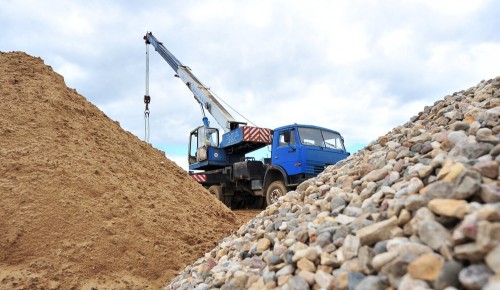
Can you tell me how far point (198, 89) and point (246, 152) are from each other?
302 centimetres

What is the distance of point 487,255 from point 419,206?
1.75 feet

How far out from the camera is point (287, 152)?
9.09m

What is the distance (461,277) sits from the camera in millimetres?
1452

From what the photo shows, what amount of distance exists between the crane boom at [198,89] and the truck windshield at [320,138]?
356 cm

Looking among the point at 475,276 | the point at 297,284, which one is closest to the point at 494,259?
the point at 475,276

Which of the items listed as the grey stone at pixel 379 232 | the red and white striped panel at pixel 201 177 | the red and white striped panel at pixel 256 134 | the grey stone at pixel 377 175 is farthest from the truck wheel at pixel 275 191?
the grey stone at pixel 379 232

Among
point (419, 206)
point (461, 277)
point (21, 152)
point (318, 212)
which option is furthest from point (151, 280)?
point (461, 277)

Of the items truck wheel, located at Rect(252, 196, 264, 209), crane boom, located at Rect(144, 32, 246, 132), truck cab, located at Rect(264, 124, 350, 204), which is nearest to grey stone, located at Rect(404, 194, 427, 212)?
truck cab, located at Rect(264, 124, 350, 204)

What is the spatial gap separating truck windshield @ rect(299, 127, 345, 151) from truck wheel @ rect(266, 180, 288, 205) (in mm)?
1273

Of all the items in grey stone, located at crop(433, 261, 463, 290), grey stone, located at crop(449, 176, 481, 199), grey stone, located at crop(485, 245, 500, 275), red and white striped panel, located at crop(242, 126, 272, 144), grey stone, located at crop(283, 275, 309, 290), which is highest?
red and white striped panel, located at crop(242, 126, 272, 144)

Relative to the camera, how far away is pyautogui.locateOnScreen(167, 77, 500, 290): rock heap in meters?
1.56

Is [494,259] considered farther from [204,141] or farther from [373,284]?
[204,141]

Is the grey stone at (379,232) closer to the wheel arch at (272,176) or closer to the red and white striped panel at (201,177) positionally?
the wheel arch at (272,176)

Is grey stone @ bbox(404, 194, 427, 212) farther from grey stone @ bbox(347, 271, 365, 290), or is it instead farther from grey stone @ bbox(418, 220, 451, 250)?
grey stone @ bbox(347, 271, 365, 290)
